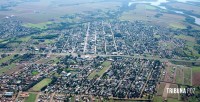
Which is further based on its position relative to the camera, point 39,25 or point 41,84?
point 39,25

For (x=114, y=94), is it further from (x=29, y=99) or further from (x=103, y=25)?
(x=103, y=25)

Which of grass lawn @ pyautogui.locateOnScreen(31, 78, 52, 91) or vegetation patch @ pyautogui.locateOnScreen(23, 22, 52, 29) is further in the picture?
vegetation patch @ pyautogui.locateOnScreen(23, 22, 52, 29)

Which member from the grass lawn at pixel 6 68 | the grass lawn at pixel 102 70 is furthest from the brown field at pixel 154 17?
the grass lawn at pixel 6 68

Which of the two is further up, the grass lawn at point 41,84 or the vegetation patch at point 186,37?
the vegetation patch at point 186,37

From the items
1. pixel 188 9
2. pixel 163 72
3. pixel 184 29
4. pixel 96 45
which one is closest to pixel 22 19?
pixel 96 45

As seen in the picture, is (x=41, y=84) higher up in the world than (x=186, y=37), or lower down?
lower down

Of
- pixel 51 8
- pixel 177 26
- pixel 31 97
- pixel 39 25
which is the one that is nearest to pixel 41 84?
pixel 31 97

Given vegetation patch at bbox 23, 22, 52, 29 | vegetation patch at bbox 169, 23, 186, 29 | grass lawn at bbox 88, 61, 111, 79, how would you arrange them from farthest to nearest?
vegetation patch at bbox 169, 23, 186, 29, vegetation patch at bbox 23, 22, 52, 29, grass lawn at bbox 88, 61, 111, 79

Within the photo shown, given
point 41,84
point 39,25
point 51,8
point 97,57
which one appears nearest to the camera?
point 41,84

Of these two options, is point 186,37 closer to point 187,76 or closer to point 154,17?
point 154,17

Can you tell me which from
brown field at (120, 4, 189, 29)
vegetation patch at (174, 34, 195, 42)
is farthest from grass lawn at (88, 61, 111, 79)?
brown field at (120, 4, 189, 29)

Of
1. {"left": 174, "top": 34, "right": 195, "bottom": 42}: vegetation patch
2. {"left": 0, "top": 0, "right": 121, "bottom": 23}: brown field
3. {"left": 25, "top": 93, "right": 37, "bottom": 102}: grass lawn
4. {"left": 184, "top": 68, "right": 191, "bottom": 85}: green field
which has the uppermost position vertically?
{"left": 0, "top": 0, "right": 121, "bottom": 23}: brown field

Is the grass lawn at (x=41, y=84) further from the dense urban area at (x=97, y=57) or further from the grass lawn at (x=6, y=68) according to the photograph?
the grass lawn at (x=6, y=68)

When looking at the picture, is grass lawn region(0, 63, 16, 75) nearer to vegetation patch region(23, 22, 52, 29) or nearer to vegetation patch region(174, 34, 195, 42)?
vegetation patch region(23, 22, 52, 29)
